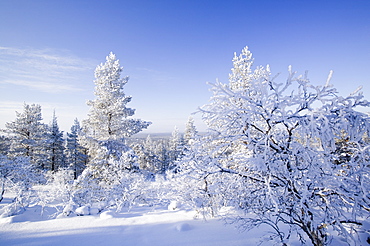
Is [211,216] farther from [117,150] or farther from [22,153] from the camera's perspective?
[22,153]

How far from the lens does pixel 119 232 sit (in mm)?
5547

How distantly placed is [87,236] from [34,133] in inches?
782

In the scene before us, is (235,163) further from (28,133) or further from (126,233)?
(28,133)

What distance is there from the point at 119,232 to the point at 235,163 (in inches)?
173

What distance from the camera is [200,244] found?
16.3 ft

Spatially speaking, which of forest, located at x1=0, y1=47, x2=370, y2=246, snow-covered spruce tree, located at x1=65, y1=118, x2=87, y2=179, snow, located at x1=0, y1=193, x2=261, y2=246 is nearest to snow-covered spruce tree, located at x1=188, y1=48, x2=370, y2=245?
forest, located at x1=0, y1=47, x2=370, y2=246

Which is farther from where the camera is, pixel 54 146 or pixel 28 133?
pixel 54 146

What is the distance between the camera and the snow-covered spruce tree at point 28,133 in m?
18.4

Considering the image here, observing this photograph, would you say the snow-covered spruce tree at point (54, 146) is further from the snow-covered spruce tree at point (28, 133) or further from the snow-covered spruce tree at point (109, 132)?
the snow-covered spruce tree at point (109, 132)

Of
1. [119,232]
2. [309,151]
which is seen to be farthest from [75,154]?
[309,151]

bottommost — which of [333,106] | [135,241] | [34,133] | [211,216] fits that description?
[211,216]

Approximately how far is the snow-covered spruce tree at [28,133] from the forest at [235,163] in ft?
0.31

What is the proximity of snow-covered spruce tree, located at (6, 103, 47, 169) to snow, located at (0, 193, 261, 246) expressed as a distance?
53.8 feet

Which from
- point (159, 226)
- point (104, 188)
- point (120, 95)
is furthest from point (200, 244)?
point (120, 95)
